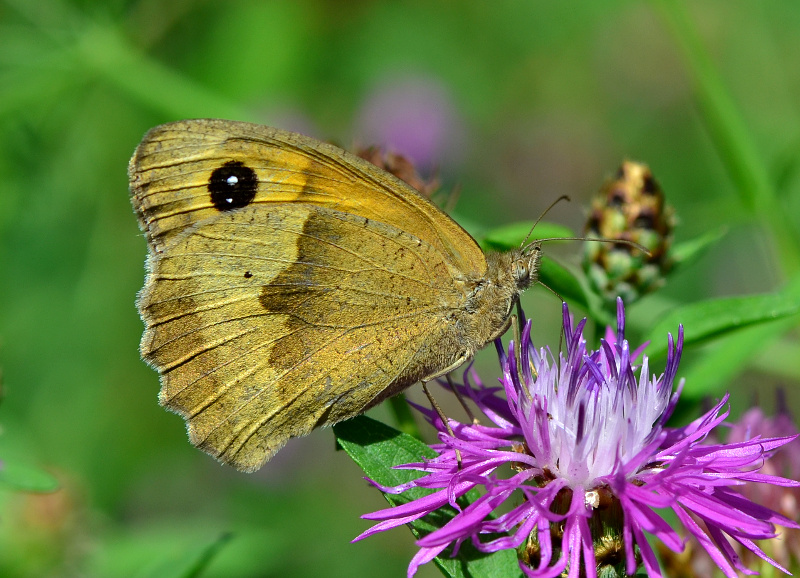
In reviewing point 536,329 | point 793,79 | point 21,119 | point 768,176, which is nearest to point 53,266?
point 21,119

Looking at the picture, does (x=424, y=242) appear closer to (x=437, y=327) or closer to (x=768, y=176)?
(x=437, y=327)

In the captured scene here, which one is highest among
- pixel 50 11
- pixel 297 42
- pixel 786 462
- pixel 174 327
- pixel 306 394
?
pixel 297 42

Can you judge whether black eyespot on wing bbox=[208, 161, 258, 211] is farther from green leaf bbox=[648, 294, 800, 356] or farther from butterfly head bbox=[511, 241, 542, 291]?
green leaf bbox=[648, 294, 800, 356]

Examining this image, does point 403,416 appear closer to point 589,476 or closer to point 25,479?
point 589,476

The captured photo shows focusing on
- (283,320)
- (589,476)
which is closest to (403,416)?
(283,320)

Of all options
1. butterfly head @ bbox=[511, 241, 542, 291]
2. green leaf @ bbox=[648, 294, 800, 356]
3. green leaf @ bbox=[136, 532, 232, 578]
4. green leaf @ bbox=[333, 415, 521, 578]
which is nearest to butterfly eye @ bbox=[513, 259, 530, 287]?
butterfly head @ bbox=[511, 241, 542, 291]
